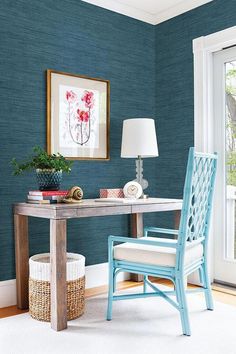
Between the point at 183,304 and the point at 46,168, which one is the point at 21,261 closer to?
the point at 46,168

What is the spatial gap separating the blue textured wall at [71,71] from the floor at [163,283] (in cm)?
24

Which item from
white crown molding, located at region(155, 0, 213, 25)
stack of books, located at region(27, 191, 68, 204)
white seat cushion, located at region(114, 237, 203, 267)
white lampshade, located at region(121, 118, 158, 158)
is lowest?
white seat cushion, located at region(114, 237, 203, 267)

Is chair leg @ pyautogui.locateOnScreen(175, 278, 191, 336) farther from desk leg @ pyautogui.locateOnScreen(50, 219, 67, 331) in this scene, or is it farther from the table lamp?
the table lamp

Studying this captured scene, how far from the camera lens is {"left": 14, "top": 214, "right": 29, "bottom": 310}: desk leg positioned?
2.73 meters

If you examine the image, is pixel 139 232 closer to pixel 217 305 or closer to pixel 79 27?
pixel 217 305

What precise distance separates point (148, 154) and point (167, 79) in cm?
91

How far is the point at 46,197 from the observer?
2.59 meters

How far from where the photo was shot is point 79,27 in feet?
10.5

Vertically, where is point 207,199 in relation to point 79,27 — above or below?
below

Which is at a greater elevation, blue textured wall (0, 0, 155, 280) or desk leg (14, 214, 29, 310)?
blue textured wall (0, 0, 155, 280)

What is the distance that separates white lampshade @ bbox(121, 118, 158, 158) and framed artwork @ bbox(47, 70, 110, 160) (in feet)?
0.85

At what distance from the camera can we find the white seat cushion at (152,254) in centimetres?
224

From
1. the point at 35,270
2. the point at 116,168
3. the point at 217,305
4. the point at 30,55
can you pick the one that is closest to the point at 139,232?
the point at 116,168

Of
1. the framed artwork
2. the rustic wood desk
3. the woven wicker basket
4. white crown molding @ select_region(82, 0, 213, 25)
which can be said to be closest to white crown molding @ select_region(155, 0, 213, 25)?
white crown molding @ select_region(82, 0, 213, 25)
